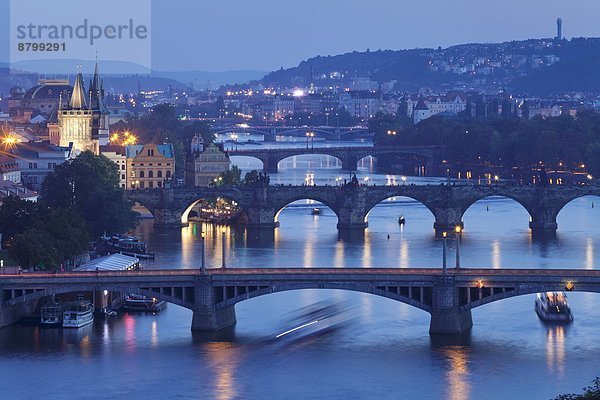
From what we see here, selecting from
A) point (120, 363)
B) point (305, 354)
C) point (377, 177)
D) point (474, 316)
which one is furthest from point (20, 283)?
point (377, 177)

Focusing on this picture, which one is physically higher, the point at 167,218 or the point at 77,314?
the point at 167,218

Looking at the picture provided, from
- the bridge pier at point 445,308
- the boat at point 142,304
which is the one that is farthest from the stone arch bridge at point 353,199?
the bridge pier at point 445,308

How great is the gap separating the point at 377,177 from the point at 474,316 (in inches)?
2411

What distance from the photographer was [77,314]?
2104 inches

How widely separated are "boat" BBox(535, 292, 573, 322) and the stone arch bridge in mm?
28024

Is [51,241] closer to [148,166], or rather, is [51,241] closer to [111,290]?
[111,290]

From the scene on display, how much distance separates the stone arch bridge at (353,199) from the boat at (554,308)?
2802 cm

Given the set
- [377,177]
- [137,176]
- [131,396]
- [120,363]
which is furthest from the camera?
[377,177]

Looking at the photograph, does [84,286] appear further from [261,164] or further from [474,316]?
[261,164]

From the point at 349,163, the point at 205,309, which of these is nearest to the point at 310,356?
the point at 205,309

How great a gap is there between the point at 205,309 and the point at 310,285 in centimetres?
288

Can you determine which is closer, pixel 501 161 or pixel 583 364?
pixel 583 364

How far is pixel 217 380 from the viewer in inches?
1841

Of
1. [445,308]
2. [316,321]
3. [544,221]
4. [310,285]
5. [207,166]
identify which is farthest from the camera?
[207,166]
